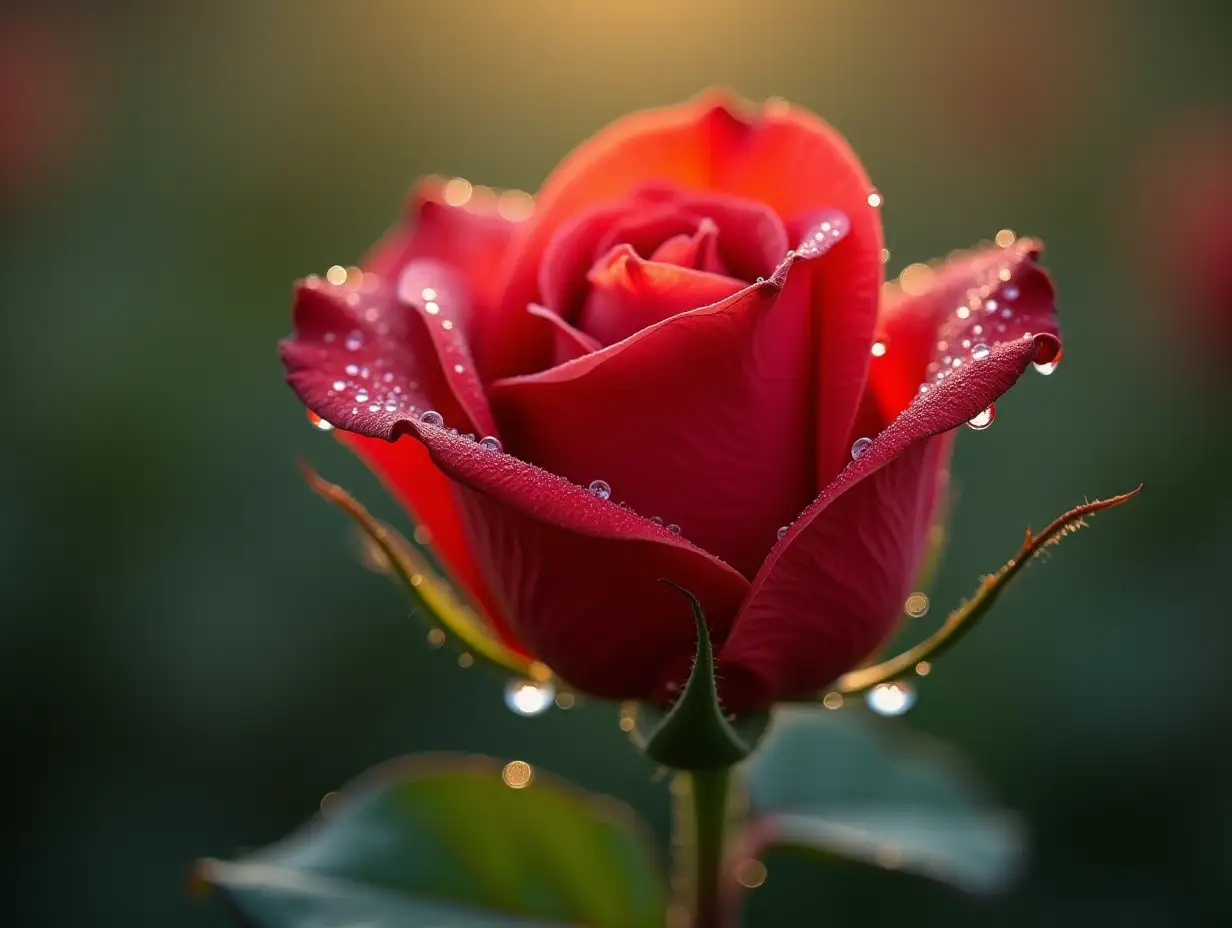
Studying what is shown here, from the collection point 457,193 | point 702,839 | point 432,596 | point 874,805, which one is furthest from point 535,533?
point 874,805

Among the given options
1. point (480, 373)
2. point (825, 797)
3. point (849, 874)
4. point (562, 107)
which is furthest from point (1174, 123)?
point (480, 373)

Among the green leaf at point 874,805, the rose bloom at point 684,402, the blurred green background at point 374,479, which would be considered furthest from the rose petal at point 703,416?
the blurred green background at point 374,479

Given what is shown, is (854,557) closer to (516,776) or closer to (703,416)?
(703,416)

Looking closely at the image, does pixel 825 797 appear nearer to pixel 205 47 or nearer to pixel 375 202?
pixel 375 202

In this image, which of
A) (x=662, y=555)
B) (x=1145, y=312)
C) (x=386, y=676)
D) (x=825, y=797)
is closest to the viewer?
(x=662, y=555)

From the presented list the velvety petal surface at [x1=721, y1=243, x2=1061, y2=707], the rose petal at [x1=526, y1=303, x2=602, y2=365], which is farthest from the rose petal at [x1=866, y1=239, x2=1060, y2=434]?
the rose petal at [x1=526, y1=303, x2=602, y2=365]

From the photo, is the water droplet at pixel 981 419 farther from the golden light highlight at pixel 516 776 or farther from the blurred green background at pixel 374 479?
the blurred green background at pixel 374 479

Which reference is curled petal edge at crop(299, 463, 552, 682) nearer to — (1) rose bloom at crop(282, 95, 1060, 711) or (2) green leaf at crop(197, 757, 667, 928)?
(1) rose bloom at crop(282, 95, 1060, 711)
